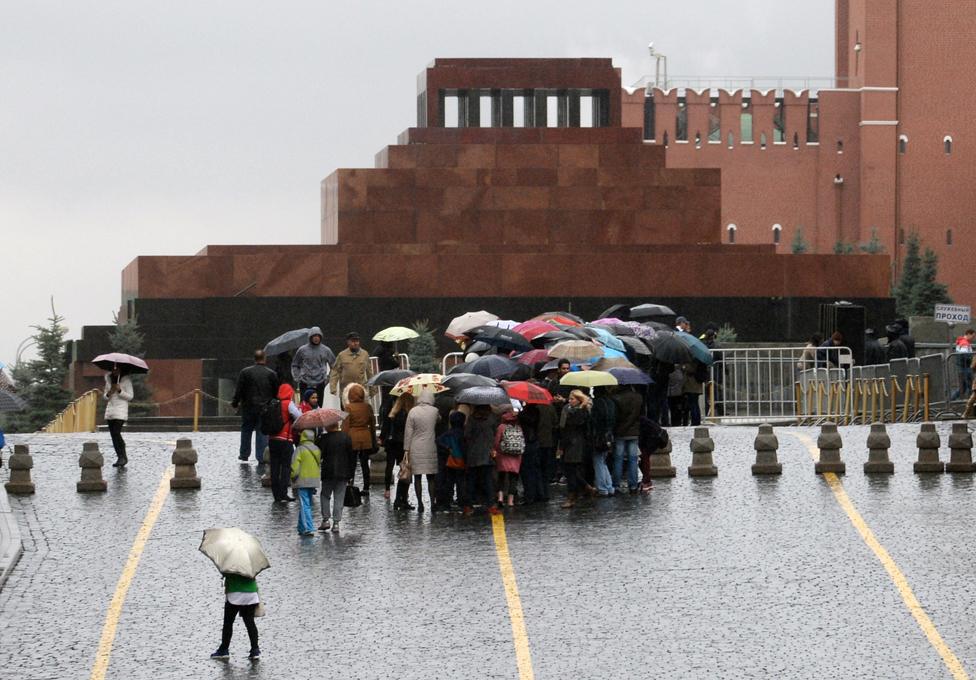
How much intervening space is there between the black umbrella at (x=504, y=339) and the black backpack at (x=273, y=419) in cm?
331

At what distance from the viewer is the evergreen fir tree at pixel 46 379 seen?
139 ft

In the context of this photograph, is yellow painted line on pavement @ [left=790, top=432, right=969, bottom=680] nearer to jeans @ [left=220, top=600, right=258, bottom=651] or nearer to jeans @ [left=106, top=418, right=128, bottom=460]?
jeans @ [left=220, top=600, right=258, bottom=651]

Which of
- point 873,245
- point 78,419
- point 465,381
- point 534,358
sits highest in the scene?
point 873,245

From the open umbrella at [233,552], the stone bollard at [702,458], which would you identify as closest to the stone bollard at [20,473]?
the stone bollard at [702,458]

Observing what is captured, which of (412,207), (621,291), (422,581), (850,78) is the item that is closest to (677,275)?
(621,291)

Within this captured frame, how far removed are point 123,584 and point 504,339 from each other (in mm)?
6705

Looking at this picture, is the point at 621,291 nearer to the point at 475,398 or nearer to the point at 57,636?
the point at 475,398

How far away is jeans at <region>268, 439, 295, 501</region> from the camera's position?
19.0 metres

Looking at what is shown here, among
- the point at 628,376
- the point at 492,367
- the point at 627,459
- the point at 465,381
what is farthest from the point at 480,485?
the point at 628,376

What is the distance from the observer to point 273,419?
1878cm

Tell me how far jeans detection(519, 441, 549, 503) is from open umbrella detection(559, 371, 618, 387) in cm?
64

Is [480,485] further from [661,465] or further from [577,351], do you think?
[661,465]

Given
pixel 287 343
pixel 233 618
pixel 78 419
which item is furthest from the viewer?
pixel 78 419

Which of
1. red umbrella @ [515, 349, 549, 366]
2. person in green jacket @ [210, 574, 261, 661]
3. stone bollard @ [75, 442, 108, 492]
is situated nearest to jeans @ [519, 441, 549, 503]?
red umbrella @ [515, 349, 549, 366]
